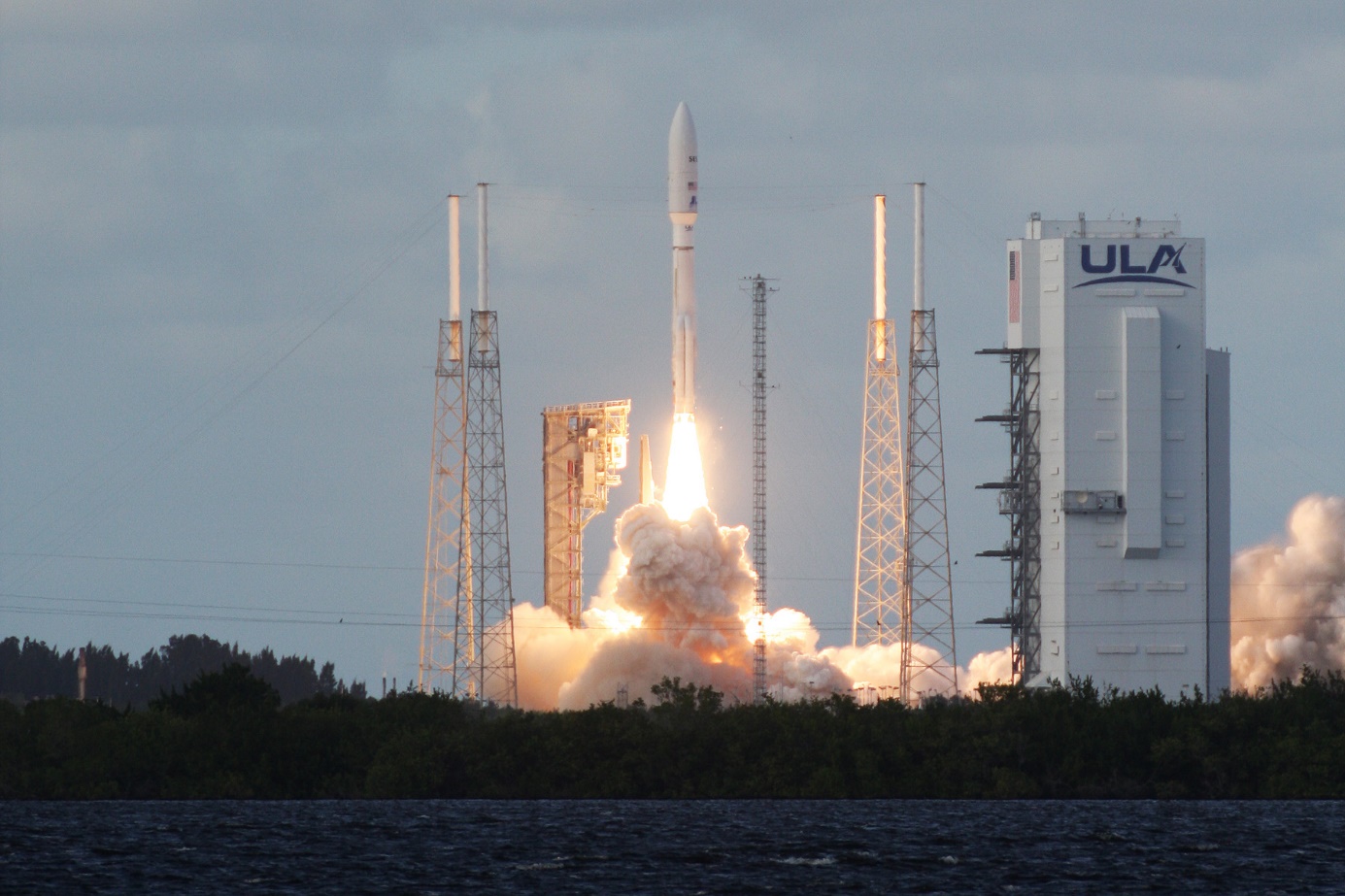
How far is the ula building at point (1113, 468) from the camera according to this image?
11019 centimetres

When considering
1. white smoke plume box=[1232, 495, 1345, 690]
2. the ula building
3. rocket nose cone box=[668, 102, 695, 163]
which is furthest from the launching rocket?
white smoke plume box=[1232, 495, 1345, 690]

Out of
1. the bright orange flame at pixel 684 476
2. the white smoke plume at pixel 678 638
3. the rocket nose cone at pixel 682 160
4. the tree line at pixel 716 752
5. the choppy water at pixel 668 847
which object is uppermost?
the rocket nose cone at pixel 682 160

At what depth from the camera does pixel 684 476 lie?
370ft

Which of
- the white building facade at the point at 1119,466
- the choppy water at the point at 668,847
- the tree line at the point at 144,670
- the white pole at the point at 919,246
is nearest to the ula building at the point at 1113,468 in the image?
the white building facade at the point at 1119,466

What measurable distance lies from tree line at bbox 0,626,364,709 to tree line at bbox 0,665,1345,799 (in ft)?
209

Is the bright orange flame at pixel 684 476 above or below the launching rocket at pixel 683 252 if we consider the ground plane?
below

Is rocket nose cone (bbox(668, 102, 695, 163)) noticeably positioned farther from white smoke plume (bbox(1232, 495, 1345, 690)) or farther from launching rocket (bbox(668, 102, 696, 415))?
white smoke plume (bbox(1232, 495, 1345, 690))

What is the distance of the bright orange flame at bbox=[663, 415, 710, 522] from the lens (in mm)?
112500

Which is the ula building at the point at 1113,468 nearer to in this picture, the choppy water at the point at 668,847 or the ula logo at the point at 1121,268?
the ula logo at the point at 1121,268

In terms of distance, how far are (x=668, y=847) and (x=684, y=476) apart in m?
29.4

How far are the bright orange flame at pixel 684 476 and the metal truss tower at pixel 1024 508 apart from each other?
10313 mm

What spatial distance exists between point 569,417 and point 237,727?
21156 mm

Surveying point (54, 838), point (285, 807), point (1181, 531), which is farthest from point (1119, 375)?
point (54, 838)

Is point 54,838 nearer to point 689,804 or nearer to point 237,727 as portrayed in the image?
point 237,727
